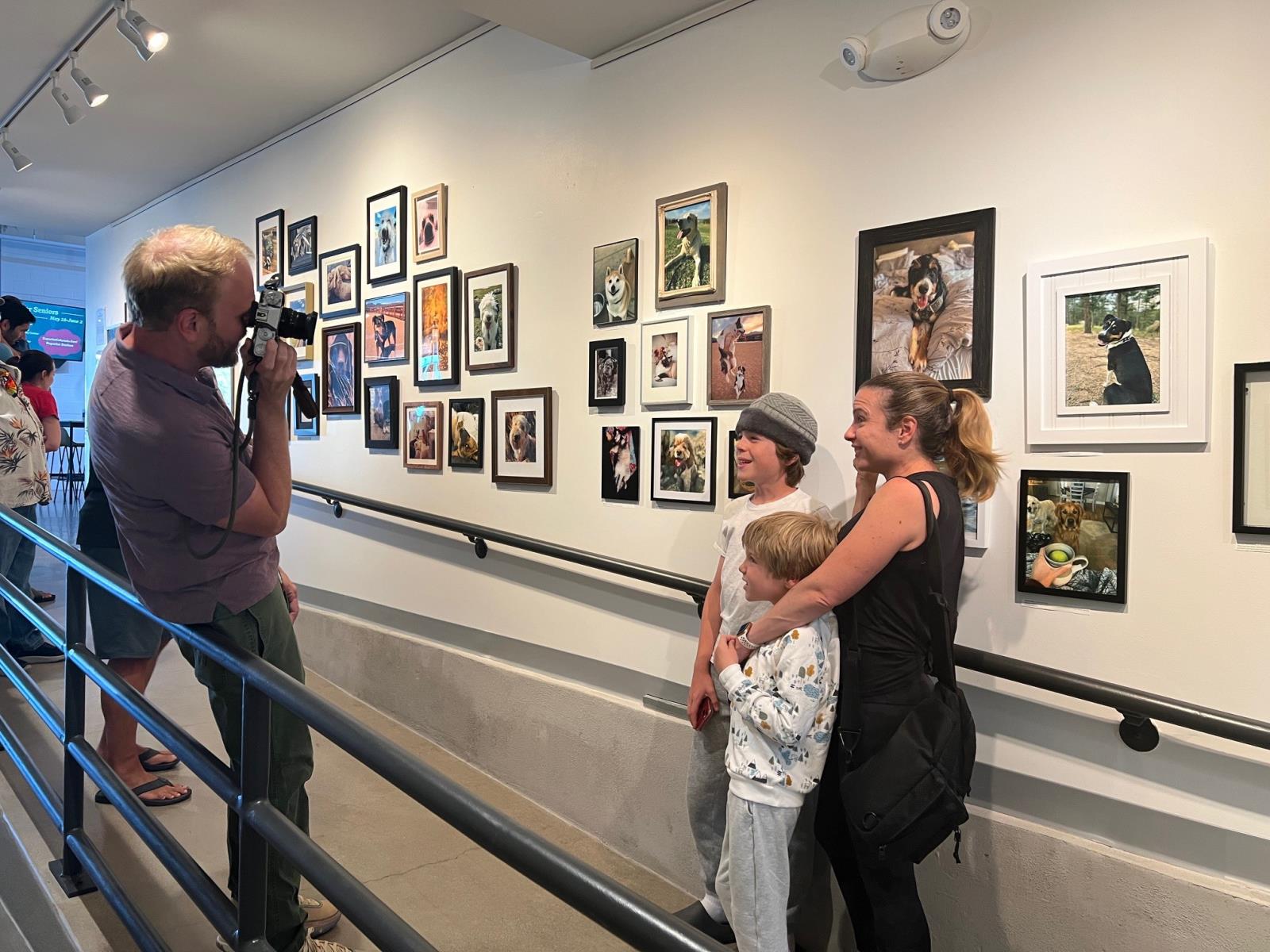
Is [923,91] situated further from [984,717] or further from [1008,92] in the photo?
[984,717]

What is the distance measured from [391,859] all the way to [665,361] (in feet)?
6.11

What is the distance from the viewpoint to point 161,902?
223cm

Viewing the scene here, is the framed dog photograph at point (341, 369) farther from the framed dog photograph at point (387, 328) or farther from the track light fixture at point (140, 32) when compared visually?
the track light fixture at point (140, 32)

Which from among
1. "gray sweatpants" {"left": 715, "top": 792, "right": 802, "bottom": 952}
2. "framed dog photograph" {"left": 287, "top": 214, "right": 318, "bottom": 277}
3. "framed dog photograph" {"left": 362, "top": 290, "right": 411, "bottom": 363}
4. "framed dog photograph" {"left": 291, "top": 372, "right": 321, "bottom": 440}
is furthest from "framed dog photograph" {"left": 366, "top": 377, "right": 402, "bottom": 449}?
"gray sweatpants" {"left": 715, "top": 792, "right": 802, "bottom": 952}

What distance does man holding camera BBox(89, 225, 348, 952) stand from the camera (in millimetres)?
1498

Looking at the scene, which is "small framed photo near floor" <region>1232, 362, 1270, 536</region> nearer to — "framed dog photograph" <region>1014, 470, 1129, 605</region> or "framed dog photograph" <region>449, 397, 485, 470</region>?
"framed dog photograph" <region>1014, 470, 1129, 605</region>

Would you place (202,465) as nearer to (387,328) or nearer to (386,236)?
(387,328)

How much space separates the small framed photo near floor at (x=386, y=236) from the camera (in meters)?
3.93

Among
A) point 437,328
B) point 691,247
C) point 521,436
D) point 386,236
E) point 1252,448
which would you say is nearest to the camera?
point 1252,448

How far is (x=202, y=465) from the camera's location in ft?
4.93

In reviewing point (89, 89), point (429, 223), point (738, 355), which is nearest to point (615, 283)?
point (738, 355)

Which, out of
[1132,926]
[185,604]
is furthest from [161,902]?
[1132,926]

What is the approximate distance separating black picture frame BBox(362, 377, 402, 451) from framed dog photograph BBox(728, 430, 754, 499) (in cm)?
202

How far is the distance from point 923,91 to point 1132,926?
6.60 ft
